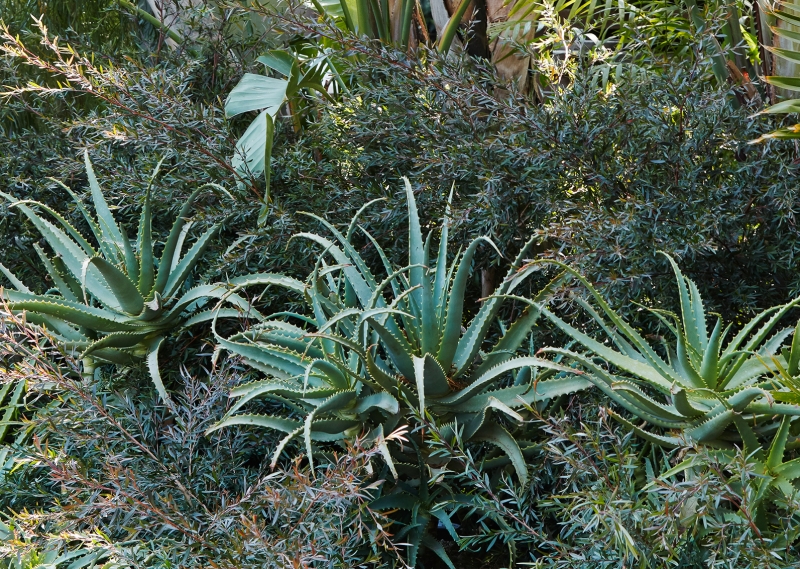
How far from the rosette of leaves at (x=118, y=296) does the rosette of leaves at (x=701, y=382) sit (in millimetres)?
1017

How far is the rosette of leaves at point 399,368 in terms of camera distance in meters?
1.77

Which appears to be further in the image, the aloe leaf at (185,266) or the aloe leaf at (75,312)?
the aloe leaf at (185,266)

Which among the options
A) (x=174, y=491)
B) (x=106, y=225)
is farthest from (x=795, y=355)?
(x=106, y=225)

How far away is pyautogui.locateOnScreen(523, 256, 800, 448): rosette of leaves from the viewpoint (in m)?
1.52

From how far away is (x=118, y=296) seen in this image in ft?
7.30

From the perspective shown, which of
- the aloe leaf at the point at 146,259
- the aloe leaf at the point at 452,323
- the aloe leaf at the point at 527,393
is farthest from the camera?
the aloe leaf at the point at 146,259

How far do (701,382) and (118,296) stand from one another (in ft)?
5.04

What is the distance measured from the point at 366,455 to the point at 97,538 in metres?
0.58

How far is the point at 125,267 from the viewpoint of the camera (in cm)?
240

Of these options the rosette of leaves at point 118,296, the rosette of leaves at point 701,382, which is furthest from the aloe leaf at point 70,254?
the rosette of leaves at point 701,382

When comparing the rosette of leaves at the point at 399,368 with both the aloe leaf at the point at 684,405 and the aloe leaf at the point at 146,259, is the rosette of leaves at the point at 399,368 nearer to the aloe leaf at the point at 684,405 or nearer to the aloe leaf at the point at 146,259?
the aloe leaf at the point at 684,405

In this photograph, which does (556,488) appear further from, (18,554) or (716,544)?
(18,554)

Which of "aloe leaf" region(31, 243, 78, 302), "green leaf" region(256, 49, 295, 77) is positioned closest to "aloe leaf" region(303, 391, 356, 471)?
"aloe leaf" region(31, 243, 78, 302)

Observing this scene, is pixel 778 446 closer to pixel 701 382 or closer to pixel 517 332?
pixel 701 382
